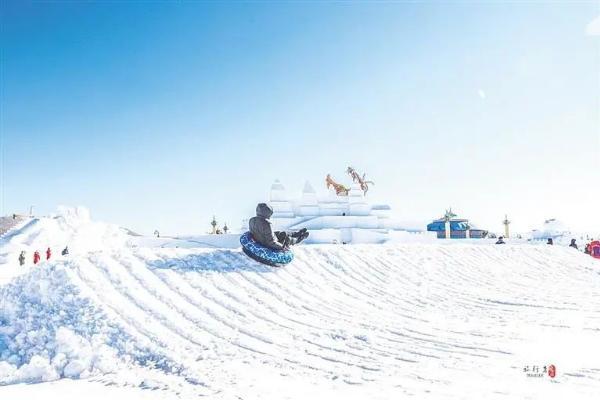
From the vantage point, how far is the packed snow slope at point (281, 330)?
516 centimetres

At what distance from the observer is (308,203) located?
30.7m

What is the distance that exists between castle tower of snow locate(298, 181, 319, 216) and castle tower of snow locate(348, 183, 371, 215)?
2.45 meters

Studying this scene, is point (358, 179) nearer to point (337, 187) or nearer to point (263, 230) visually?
point (337, 187)

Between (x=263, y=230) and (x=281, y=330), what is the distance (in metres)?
3.90

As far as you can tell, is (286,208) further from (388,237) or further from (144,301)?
(144,301)

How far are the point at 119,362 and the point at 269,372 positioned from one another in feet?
6.97

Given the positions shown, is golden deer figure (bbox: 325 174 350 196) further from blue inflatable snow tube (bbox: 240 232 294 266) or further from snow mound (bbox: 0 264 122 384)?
snow mound (bbox: 0 264 122 384)

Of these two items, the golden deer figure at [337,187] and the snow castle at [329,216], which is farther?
the golden deer figure at [337,187]

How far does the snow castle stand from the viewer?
28209mm

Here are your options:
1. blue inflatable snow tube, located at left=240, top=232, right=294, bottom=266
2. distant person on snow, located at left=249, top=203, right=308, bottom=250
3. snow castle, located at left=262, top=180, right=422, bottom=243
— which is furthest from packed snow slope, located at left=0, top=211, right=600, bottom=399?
snow castle, located at left=262, top=180, right=422, bottom=243

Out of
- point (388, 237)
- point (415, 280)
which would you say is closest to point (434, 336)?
point (415, 280)

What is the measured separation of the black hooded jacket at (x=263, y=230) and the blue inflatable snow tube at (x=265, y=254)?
115mm

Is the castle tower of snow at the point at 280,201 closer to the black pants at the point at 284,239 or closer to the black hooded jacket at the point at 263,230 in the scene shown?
the black pants at the point at 284,239

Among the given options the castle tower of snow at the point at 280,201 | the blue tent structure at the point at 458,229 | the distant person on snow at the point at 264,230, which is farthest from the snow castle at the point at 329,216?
the distant person on snow at the point at 264,230
